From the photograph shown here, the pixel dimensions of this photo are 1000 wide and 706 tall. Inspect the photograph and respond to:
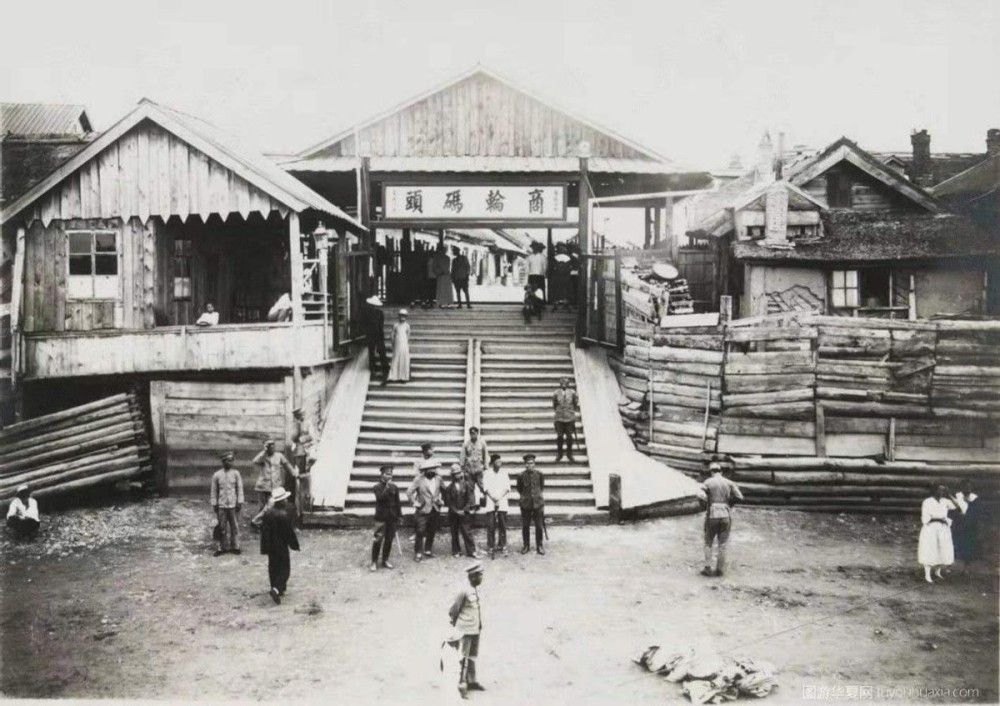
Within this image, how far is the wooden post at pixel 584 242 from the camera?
2033 centimetres

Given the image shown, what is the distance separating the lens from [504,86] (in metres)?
22.1

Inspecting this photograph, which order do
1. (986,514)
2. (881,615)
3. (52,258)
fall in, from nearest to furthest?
(881,615) < (986,514) < (52,258)

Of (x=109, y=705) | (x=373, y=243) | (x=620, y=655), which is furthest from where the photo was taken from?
(x=373, y=243)

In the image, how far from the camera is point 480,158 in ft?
71.8

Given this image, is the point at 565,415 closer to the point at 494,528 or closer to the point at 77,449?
the point at 494,528

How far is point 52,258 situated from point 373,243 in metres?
7.44

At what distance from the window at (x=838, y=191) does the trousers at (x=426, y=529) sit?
17.9 m

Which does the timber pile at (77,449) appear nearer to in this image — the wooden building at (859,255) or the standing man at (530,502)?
the standing man at (530,502)

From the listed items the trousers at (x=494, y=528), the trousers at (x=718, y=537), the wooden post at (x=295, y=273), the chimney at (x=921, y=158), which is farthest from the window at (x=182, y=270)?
the chimney at (x=921, y=158)

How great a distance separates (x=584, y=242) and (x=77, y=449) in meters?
12.2

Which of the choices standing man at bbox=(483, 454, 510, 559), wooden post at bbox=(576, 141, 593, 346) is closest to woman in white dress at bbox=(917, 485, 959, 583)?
standing man at bbox=(483, 454, 510, 559)

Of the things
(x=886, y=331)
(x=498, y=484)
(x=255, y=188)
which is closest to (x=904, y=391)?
(x=886, y=331)

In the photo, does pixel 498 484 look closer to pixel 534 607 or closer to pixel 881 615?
pixel 534 607

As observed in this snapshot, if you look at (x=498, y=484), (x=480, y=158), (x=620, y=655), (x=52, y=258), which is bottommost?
(x=620, y=655)
